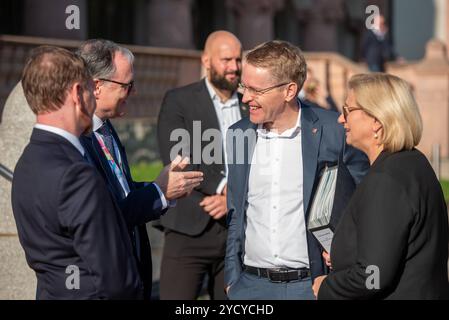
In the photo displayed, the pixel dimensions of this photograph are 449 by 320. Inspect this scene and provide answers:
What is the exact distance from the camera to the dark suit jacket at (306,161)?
170 inches

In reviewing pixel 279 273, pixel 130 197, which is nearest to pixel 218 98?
pixel 279 273

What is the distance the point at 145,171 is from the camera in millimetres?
13312

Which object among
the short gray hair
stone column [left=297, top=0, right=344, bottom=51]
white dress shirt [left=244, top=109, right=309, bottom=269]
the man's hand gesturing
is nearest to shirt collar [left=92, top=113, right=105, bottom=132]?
the short gray hair

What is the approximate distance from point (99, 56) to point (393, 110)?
4.25 ft

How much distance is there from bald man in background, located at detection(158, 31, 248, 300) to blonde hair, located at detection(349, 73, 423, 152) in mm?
2219

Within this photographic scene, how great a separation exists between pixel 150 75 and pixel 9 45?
11.4ft

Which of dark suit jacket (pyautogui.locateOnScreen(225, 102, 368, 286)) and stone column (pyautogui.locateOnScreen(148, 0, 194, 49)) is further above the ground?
stone column (pyautogui.locateOnScreen(148, 0, 194, 49))

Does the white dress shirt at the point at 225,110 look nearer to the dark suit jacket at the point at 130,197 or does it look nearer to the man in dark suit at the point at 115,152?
the man in dark suit at the point at 115,152

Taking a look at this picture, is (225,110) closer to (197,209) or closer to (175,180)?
(197,209)

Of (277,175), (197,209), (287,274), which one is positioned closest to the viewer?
(287,274)

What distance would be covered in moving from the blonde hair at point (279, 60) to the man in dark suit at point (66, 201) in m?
1.36

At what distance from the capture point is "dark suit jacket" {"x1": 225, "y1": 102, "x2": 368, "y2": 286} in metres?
4.31

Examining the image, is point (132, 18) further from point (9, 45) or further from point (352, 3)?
point (352, 3)

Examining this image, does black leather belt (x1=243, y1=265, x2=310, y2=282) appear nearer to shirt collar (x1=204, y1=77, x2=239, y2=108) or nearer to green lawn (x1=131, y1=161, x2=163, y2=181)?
shirt collar (x1=204, y1=77, x2=239, y2=108)
